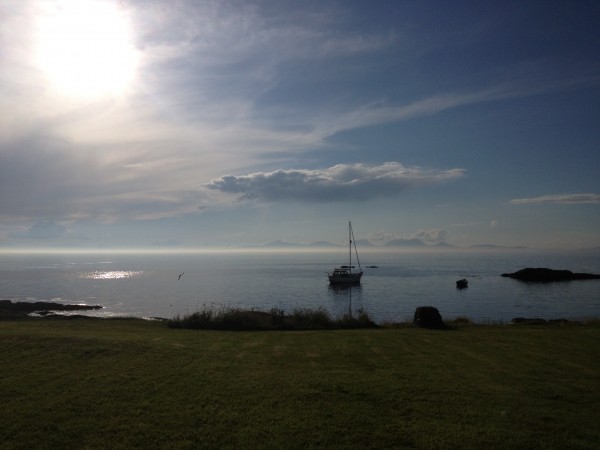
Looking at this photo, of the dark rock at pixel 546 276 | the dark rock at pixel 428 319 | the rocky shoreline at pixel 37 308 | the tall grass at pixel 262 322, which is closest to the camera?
the tall grass at pixel 262 322

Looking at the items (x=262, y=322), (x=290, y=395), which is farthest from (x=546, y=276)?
(x=290, y=395)

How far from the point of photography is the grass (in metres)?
8.15

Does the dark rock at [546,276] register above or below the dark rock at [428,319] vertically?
above

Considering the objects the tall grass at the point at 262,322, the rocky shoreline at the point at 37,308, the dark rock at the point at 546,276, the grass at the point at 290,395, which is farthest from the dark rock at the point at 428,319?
the dark rock at the point at 546,276

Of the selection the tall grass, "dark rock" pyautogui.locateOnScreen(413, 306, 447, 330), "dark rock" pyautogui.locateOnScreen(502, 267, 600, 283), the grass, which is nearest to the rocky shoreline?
the tall grass

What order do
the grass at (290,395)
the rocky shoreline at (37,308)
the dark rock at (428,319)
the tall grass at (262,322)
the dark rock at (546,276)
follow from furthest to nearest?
the dark rock at (546,276), the rocky shoreline at (37,308), the dark rock at (428,319), the tall grass at (262,322), the grass at (290,395)

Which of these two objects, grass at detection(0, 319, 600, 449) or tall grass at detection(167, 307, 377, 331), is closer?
grass at detection(0, 319, 600, 449)

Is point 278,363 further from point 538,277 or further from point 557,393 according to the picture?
point 538,277

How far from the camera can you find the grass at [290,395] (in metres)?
8.15

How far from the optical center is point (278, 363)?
13.7 meters

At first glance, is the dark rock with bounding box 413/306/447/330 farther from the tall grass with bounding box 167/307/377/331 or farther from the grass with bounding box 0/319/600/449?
the grass with bounding box 0/319/600/449

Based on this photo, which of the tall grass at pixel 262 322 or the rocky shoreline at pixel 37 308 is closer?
the tall grass at pixel 262 322

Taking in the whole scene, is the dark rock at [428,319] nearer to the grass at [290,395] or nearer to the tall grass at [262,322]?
the tall grass at [262,322]

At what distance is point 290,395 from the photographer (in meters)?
10.4
